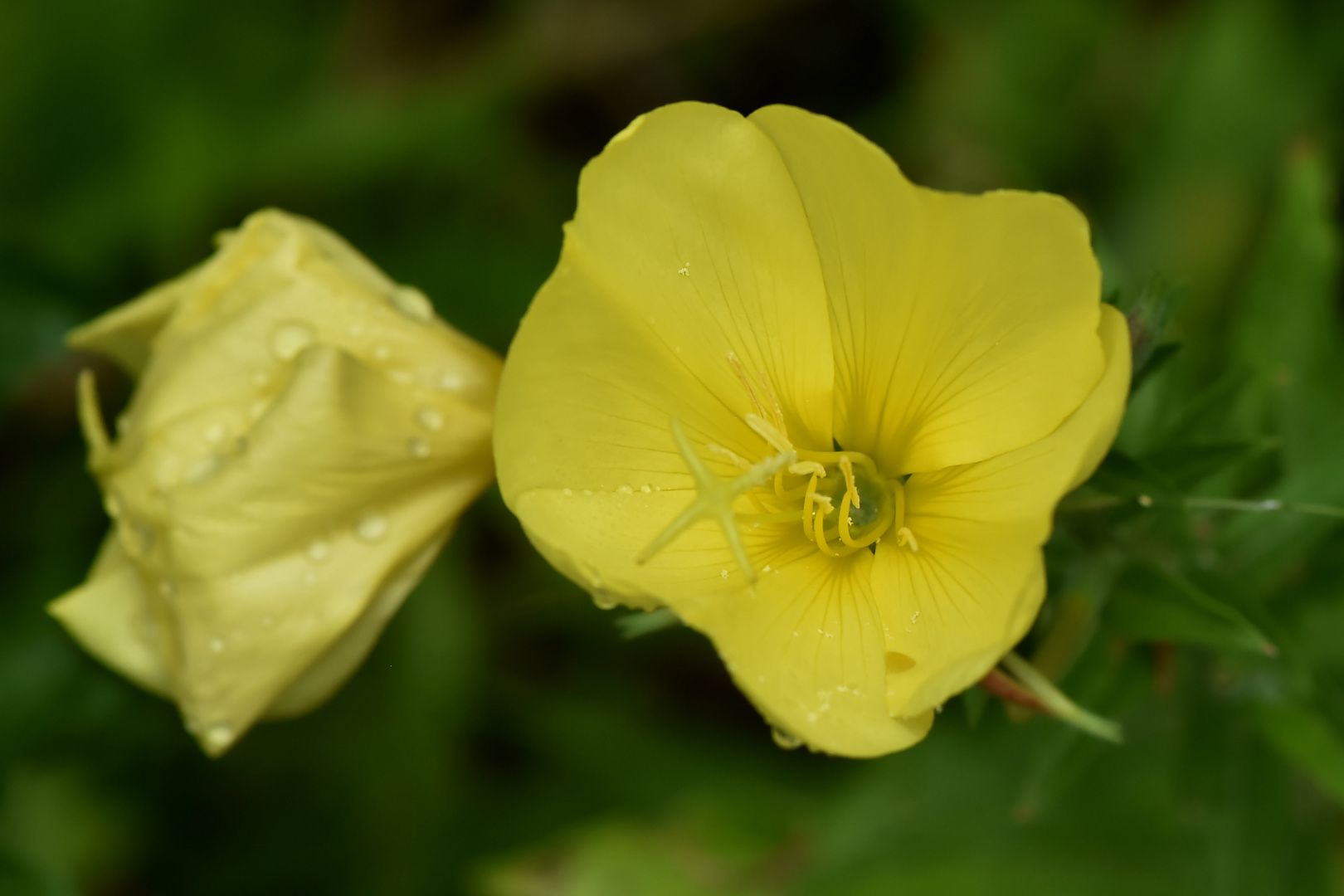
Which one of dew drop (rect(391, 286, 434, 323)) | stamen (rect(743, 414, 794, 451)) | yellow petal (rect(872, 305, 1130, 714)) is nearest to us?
yellow petal (rect(872, 305, 1130, 714))

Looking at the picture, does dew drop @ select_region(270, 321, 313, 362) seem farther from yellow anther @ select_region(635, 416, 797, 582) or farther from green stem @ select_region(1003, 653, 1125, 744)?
green stem @ select_region(1003, 653, 1125, 744)

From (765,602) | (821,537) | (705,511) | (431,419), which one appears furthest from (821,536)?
(431,419)

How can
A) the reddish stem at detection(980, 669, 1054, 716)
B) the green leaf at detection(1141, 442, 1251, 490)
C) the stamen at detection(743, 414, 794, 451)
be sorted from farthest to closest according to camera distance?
the green leaf at detection(1141, 442, 1251, 490) < the stamen at detection(743, 414, 794, 451) < the reddish stem at detection(980, 669, 1054, 716)

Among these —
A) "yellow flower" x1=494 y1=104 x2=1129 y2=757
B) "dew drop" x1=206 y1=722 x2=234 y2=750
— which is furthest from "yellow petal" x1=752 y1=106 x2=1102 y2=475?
"dew drop" x1=206 y1=722 x2=234 y2=750

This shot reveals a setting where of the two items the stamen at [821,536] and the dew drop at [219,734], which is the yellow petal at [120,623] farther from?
the stamen at [821,536]

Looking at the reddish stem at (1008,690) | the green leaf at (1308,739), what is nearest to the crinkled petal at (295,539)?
the reddish stem at (1008,690)

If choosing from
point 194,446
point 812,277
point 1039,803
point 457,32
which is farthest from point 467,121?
point 1039,803

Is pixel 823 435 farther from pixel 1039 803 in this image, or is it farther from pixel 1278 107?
pixel 1278 107
